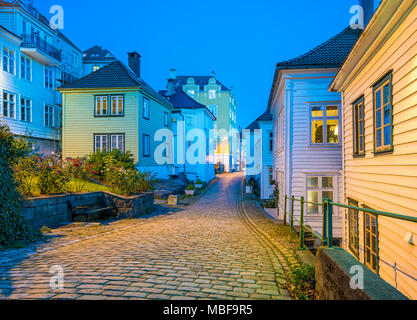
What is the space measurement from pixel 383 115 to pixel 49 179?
9.77 metres

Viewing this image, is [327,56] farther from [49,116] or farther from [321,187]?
[49,116]

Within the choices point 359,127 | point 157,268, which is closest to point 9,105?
point 157,268

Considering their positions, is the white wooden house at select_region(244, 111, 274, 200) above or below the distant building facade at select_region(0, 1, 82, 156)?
below

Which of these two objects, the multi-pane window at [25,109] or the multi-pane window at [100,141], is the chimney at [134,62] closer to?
the multi-pane window at [100,141]

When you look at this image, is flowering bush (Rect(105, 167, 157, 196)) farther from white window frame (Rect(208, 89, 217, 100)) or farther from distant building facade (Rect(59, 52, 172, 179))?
white window frame (Rect(208, 89, 217, 100))

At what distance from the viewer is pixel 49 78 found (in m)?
27.8

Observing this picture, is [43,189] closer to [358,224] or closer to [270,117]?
[358,224]

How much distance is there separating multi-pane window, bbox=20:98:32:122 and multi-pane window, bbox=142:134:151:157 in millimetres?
8883

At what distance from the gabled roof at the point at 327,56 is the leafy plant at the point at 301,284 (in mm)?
9402

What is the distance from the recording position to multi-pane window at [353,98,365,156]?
331 inches

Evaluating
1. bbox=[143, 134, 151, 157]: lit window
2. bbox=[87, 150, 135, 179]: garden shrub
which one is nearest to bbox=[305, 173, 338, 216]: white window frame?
bbox=[87, 150, 135, 179]: garden shrub

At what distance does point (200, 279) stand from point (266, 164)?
826 inches

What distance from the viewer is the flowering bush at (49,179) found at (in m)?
10.3

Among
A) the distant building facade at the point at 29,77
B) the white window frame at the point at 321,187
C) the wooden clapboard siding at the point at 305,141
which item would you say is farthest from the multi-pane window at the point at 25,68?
the white window frame at the point at 321,187
